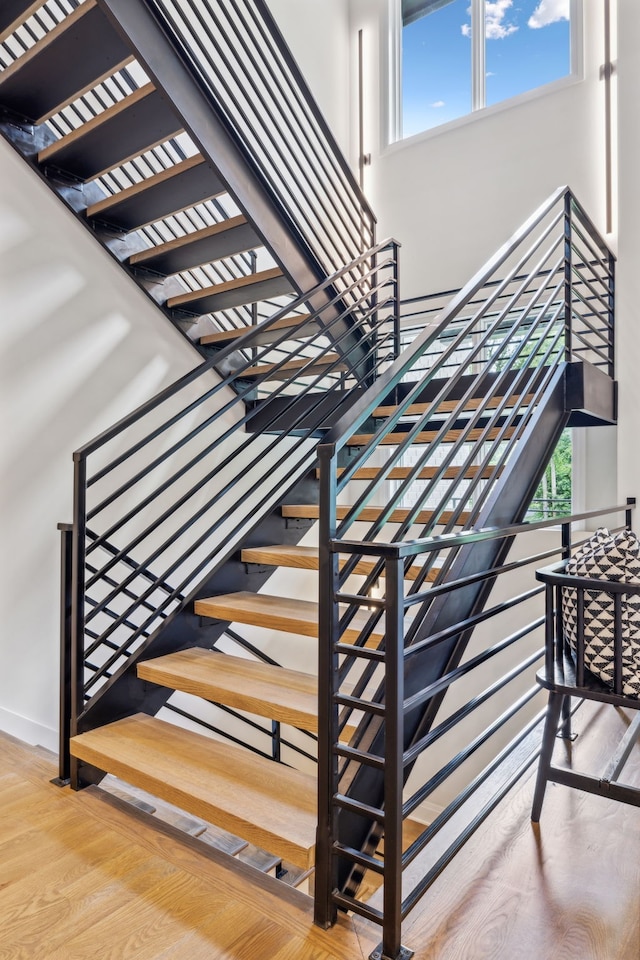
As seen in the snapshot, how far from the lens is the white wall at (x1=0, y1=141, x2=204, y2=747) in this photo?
2715mm

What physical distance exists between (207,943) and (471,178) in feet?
17.0

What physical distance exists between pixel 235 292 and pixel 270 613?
1742mm

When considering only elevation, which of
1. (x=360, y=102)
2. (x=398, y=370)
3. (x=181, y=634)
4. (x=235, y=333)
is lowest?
(x=181, y=634)

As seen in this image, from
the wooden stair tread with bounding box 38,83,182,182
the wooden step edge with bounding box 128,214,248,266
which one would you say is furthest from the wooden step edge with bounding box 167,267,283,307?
the wooden stair tread with bounding box 38,83,182,182

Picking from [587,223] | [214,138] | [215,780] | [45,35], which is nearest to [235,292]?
[214,138]

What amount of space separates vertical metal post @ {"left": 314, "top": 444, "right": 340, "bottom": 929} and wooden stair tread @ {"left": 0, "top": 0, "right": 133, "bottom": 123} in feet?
6.41

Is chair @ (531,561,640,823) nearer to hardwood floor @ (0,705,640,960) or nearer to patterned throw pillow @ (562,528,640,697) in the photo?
patterned throw pillow @ (562,528,640,697)

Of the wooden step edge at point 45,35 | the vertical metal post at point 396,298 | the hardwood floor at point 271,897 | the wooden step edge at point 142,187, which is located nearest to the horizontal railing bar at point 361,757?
the hardwood floor at point 271,897

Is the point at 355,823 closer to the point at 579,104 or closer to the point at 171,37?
the point at 171,37

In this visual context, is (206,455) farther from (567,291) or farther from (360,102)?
(360,102)

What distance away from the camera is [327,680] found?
1.34m

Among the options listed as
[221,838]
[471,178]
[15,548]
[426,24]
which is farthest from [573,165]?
[221,838]

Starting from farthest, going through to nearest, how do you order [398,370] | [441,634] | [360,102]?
[360,102]
[398,370]
[441,634]

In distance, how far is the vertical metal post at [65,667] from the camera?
207 centimetres
